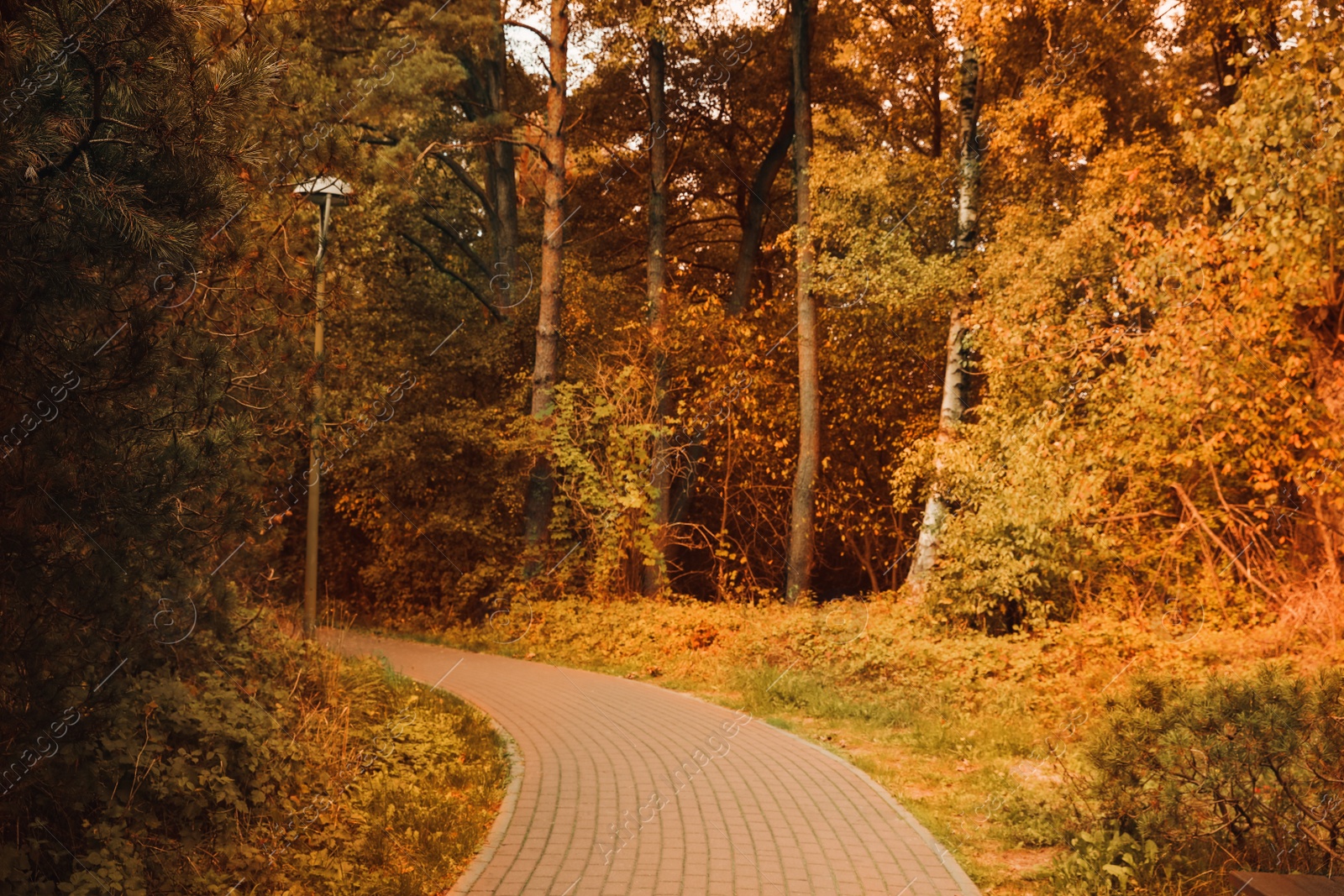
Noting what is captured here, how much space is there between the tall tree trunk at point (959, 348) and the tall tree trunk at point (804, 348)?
286 centimetres

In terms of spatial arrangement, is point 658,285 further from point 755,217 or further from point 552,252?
point 755,217

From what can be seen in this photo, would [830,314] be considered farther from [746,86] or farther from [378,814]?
[378,814]

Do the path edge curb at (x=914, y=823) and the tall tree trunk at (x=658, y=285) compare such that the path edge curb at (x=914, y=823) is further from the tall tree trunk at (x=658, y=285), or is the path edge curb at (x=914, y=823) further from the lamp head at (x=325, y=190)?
the tall tree trunk at (x=658, y=285)

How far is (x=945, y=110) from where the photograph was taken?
22.6 meters

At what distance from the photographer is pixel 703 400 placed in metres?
21.0

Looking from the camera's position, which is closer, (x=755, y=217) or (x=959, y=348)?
(x=959, y=348)

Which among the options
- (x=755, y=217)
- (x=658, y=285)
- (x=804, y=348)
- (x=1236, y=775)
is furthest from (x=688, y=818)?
(x=755, y=217)

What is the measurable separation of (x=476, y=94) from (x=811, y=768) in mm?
21712

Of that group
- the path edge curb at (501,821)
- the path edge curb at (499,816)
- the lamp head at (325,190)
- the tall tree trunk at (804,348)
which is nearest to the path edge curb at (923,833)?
the path edge curb at (501,821)

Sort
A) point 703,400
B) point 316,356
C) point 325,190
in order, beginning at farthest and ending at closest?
1. point 703,400
2. point 316,356
3. point 325,190

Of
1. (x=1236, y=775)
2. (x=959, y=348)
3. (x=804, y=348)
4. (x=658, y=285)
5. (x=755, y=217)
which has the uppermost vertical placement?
(x=755, y=217)

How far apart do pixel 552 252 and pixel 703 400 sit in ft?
13.9

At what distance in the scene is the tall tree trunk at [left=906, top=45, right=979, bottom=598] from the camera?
16.4 m

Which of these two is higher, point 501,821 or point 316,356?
point 316,356
